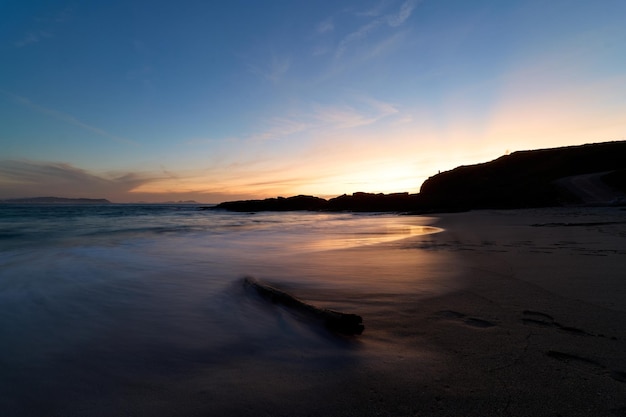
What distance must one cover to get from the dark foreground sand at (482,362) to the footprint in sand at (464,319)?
1 centimetres

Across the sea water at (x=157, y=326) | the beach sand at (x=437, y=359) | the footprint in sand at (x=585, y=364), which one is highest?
the footprint in sand at (x=585, y=364)

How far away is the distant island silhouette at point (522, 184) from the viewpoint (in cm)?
2581

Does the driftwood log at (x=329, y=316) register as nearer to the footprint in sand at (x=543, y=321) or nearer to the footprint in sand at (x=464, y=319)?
the footprint in sand at (x=464, y=319)

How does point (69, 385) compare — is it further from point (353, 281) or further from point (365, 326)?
point (353, 281)

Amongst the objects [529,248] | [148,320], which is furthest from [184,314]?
[529,248]

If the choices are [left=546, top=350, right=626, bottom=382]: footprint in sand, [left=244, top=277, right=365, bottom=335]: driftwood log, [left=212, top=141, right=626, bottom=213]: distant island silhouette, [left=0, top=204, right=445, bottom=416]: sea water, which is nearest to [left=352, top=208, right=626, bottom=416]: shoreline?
[left=546, top=350, right=626, bottom=382]: footprint in sand

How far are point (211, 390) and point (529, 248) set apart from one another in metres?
7.85

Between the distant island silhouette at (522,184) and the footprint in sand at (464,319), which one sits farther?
the distant island silhouette at (522,184)

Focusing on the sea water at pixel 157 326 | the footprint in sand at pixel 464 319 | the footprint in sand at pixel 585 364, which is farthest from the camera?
the footprint in sand at pixel 464 319

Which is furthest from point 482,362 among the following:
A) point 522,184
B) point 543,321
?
point 522,184

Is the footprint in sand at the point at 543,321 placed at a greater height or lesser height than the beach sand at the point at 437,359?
greater

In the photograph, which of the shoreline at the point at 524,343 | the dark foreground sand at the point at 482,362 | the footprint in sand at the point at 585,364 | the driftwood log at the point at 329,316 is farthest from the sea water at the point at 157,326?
the footprint in sand at the point at 585,364

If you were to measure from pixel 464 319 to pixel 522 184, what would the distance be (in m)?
38.2

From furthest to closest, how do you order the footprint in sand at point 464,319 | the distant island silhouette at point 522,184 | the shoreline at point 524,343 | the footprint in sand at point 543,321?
1. the distant island silhouette at point 522,184
2. the footprint in sand at point 464,319
3. the footprint in sand at point 543,321
4. the shoreline at point 524,343
